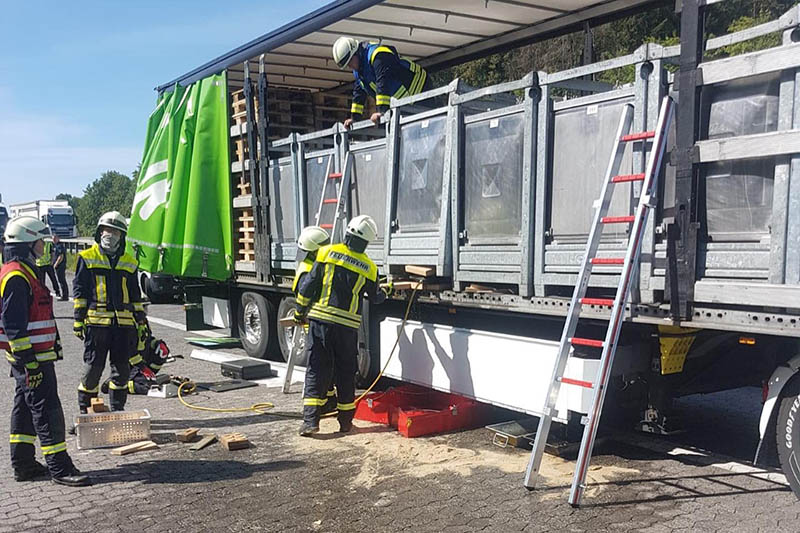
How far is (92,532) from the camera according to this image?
4.14 metres

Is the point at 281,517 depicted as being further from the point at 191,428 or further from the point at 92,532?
the point at 191,428

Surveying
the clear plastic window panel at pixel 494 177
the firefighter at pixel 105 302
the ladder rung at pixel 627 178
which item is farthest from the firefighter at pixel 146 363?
the ladder rung at pixel 627 178

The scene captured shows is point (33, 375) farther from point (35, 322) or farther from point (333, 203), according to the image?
point (333, 203)

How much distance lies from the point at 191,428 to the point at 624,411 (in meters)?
3.82

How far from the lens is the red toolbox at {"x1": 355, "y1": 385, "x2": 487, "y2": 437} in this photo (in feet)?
19.6

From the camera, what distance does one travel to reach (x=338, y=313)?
6.05 metres

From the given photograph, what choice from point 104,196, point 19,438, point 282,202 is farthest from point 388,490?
point 104,196

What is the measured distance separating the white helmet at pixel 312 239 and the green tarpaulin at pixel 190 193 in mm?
2550

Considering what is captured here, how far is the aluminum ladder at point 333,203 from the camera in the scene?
718cm

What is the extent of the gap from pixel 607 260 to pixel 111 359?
14.9 feet

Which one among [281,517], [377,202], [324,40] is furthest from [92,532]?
[324,40]

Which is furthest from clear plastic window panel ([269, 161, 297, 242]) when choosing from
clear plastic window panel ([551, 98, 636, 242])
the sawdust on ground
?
clear plastic window panel ([551, 98, 636, 242])

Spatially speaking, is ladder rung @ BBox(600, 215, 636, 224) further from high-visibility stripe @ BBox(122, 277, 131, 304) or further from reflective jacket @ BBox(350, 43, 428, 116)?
high-visibility stripe @ BBox(122, 277, 131, 304)

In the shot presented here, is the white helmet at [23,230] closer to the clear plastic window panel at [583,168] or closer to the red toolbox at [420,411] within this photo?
the red toolbox at [420,411]
